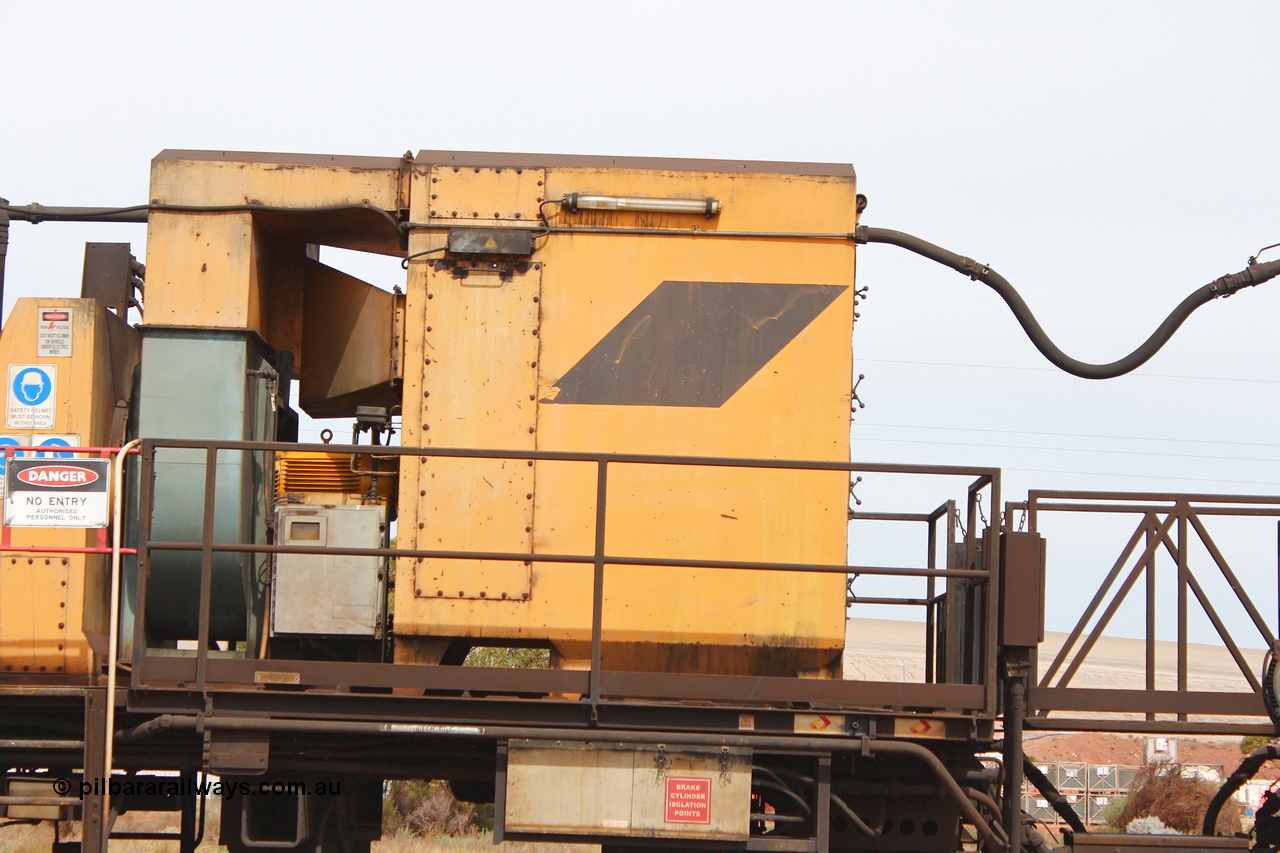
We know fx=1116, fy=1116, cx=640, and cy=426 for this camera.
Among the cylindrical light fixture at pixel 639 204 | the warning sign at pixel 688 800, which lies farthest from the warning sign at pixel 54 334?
the warning sign at pixel 688 800

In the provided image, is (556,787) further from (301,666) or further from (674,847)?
(301,666)

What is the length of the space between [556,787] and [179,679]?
194 centimetres

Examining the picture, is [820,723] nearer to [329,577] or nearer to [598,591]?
[598,591]

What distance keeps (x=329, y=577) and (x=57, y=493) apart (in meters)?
1.43

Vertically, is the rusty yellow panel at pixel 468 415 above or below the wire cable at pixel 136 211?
below

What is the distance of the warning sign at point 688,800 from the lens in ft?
18.1

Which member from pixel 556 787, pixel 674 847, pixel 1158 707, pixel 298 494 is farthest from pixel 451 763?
pixel 1158 707

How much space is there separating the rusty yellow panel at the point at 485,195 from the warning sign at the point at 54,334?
2118 millimetres

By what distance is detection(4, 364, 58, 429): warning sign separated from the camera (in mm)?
6160

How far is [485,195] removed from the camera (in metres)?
6.44

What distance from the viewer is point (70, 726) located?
609 cm

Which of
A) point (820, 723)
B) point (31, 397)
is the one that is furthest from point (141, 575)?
point (820, 723)

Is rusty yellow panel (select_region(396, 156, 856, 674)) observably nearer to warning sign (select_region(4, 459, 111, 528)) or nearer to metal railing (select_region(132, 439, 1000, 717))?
metal railing (select_region(132, 439, 1000, 717))

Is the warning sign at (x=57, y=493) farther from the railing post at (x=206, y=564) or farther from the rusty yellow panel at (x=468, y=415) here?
the rusty yellow panel at (x=468, y=415)
